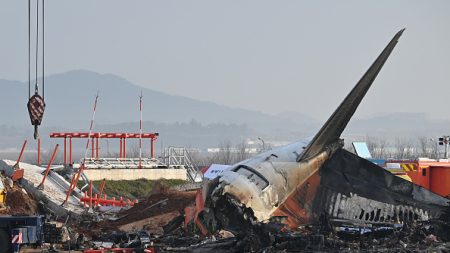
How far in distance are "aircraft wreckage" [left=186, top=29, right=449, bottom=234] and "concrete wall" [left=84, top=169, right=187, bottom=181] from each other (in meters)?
26.4

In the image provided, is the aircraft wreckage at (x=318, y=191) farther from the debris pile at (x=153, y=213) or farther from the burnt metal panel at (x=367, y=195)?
the debris pile at (x=153, y=213)

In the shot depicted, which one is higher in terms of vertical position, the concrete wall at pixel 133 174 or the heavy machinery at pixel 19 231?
the concrete wall at pixel 133 174

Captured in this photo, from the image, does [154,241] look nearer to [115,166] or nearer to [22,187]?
[22,187]

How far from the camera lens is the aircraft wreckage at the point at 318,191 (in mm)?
26438

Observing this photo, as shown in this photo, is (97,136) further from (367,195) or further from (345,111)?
(345,111)

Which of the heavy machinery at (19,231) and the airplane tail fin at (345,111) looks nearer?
the airplane tail fin at (345,111)

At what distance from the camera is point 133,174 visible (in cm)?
5603

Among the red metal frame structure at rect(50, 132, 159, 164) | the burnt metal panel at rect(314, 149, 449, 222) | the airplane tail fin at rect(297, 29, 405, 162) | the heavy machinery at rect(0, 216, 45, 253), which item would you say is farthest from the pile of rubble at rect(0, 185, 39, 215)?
the red metal frame structure at rect(50, 132, 159, 164)

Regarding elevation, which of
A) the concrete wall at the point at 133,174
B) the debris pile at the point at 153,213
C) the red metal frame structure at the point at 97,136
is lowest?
the debris pile at the point at 153,213

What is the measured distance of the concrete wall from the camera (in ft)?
176

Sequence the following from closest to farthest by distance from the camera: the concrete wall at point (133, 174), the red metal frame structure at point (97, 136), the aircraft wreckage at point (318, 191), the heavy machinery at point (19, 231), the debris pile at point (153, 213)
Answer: the aircraft wreckage at point (318, 191) → the heavy machinery at point (19, 231) → the debris pile at point (153, 213) → the concrete wall at point (133, 174) → the red metal frame structure at point (97, 136)

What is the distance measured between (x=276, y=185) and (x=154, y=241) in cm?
451

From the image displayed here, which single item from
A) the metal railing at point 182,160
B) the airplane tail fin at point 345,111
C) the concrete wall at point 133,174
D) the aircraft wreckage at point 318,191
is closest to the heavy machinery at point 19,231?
the aircraft wreckage at point 318,191

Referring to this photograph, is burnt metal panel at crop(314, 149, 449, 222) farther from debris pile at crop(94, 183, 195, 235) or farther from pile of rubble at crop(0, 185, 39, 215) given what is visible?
pile of rubble at crop(0, 185, 39, 215)
